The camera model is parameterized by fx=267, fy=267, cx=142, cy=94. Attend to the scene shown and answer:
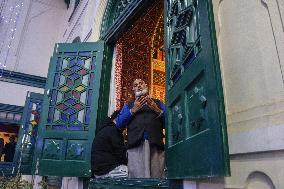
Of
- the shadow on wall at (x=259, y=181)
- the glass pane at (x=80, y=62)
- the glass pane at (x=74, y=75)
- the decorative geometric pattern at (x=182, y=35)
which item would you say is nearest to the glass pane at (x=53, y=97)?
the glass pane at (x=74, y=75)

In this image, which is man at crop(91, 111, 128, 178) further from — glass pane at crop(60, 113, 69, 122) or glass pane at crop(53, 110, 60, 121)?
glass pane at crop(53, 110, 60, 121)

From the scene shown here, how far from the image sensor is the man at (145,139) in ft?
9.68

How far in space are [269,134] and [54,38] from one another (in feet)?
31.9

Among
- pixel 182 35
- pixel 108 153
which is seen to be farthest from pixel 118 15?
pixel 182 35

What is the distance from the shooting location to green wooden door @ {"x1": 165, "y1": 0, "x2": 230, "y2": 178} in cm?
133

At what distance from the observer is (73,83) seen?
4250 millimetres

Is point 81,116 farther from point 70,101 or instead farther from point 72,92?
point 72,92

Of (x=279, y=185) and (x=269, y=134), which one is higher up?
(x=269, y=134)

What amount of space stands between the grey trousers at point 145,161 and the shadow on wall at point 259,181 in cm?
161

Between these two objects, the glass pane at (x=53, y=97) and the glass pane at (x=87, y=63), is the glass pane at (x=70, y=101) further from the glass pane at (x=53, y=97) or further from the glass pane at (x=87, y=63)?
the glass pane at (x=87, y=63)

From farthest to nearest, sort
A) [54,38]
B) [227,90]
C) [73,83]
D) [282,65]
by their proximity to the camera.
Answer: [54,38] < [73,83] < [227,90] < [282,65]

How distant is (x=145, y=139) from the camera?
9.79 feet

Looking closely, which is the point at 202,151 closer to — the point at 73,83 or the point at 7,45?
the point at 73,83

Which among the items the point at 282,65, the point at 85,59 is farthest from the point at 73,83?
the point at 282,65
